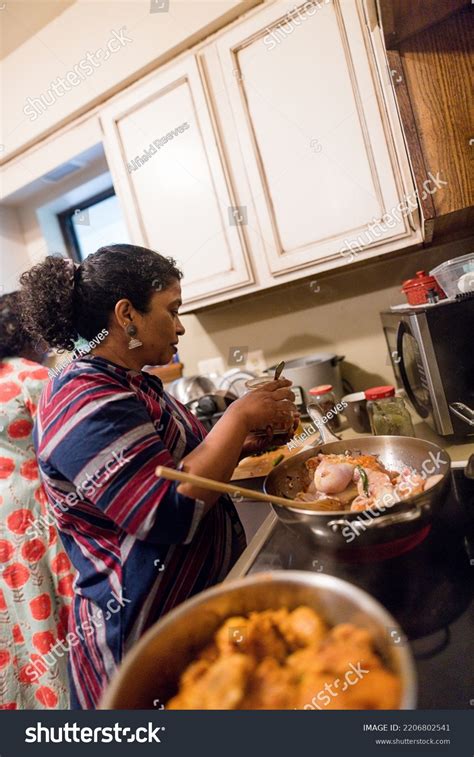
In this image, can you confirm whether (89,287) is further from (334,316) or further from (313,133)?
(334,316)

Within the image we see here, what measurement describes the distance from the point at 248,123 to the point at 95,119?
2.10 ft

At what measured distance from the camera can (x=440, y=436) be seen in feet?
3.45

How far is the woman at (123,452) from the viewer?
1.82 feet

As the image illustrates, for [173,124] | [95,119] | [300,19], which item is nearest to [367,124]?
[300,19]

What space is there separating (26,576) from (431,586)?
97 cm

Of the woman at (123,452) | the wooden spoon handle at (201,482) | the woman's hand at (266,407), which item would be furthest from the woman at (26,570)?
the wooden spoon handle at (201,482)

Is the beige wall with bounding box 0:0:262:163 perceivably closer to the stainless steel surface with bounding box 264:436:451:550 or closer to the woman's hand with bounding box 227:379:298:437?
the woman's hand with bounding box 227:379:298:437

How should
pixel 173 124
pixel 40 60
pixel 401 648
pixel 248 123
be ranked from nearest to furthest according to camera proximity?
pixel 401 648, pixel 248 123, pixel 173 124, pixel 40 60

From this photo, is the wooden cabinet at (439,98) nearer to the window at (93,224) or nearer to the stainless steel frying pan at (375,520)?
the stainless steel frying pan at (375,520)

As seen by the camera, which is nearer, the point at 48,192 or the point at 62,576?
the point at 62,576

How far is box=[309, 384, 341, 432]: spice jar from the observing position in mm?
1300

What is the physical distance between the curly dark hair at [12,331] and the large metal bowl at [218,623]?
95 centimetres

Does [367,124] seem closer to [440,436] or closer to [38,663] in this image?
[440,436]

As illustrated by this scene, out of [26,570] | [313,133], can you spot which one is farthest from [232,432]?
[313,133]
